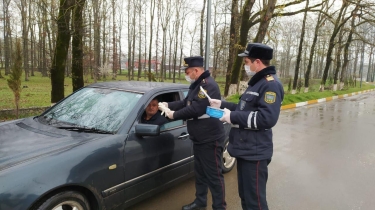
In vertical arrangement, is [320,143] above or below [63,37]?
below

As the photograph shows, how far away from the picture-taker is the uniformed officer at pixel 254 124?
2342 millimetres

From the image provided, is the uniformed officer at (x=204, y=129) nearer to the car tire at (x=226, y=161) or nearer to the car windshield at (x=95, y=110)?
the car windshield at (x=95, y=110)

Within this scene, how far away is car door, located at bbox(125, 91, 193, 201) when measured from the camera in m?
2.82

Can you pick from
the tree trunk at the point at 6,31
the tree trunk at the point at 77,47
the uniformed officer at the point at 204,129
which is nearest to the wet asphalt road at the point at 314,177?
the uniformed officer at the point at 204,129

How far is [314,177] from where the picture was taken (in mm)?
4484

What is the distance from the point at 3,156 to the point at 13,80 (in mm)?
5694

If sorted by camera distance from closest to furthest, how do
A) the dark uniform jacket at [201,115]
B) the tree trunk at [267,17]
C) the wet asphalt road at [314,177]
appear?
1. the dark uniform jacket at [201,115]
2. the wet asphalt road at [314,177]
3. the tree trunk at [267,17]

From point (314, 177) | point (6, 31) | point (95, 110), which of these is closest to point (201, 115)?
point (95, 110)

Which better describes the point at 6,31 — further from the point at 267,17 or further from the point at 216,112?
the point at 216,112

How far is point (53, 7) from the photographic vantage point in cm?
974

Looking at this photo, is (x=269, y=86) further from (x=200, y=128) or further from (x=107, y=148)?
(x=107, y=148)

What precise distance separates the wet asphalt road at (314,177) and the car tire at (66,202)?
37.8 inches

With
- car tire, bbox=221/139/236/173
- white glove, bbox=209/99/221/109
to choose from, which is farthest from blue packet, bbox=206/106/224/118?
car tire, bbox=221/139/236/173

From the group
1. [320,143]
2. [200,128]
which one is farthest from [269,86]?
[320,143]
